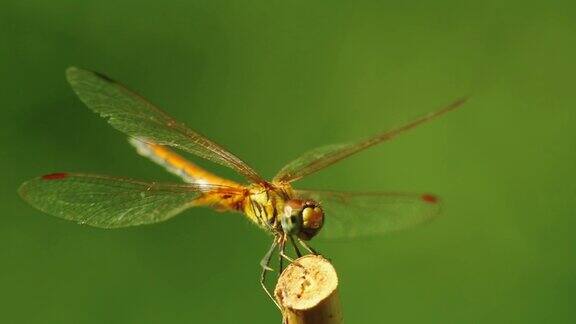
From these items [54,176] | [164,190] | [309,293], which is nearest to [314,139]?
[164,190]

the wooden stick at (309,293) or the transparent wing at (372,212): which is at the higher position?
the transparent wing at (372,212)

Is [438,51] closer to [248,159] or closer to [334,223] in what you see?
[248,159]

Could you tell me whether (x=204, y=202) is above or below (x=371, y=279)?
above

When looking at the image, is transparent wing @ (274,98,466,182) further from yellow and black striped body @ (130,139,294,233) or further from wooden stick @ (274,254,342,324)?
wooden stick @ (274,254,342,324)

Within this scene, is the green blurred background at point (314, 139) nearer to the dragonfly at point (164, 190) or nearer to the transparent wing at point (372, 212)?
the transparent wing at point (372, 212)

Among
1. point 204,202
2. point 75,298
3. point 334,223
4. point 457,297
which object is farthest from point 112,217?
point 457,297

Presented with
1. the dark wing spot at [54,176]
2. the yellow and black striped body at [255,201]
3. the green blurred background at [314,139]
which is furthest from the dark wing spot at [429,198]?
the dark wing spot at [54,176]
